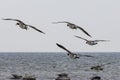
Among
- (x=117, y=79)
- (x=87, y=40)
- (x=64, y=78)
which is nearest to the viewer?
(x=87, y=40)

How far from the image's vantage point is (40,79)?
83875mm

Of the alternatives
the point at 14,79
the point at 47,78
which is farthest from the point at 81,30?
the point at 47,78

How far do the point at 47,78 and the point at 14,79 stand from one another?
25.1ft

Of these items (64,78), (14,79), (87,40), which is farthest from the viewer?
(14,79)

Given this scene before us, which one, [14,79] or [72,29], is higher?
[72,29]

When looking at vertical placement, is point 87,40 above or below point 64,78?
above

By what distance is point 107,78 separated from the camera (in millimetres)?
89062

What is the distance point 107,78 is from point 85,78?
12.7ft

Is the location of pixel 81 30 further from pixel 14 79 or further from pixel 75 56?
pixel 14 79

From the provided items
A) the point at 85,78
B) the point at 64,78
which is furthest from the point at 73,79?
the point at 64,78

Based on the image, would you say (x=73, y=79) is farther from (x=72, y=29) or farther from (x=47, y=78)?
(x=72, y=29)

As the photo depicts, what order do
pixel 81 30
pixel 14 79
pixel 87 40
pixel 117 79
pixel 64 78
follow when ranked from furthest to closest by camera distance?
pixel 117 79 < pixel 14 79 < pixel 64 78 < pixel 87 40 < pixel 81 30

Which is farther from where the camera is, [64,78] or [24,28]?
[64,78]

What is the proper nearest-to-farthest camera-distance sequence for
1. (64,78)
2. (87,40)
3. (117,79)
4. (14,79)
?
(87,40), (64,78), (14,79), (117,79)
